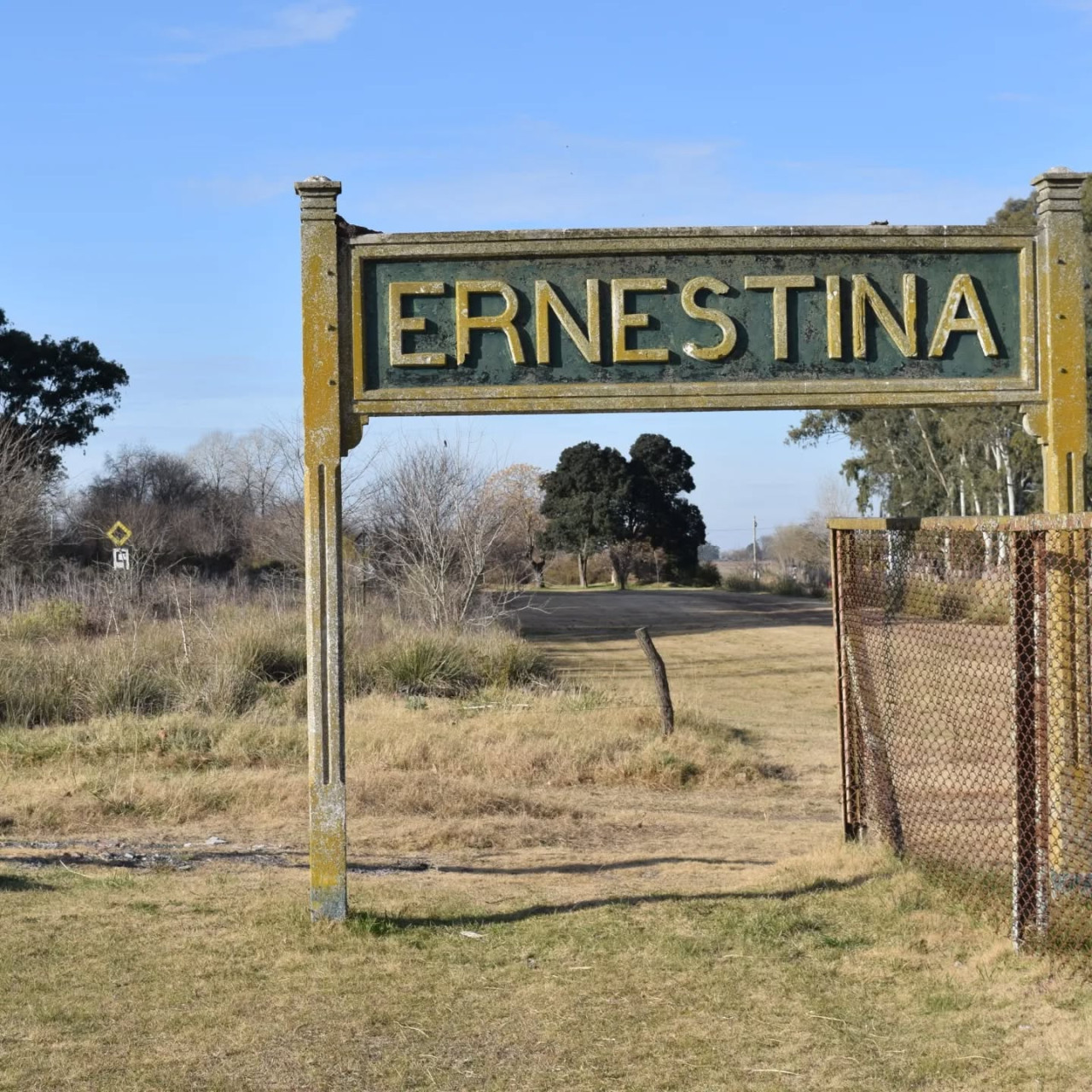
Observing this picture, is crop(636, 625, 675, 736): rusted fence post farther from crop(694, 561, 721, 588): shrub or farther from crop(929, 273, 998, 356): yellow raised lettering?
crop(694, 561, 721, 588): shrub

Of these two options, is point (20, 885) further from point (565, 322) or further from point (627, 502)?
point (627, 502)

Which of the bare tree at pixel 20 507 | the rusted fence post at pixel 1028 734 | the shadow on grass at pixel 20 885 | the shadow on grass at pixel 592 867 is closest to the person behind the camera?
the rusted fence post at pixel 1028 734

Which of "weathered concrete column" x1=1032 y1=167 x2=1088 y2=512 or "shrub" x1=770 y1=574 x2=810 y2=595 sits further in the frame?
"shrub" x1=770 y1=574 x2=810 y2=595

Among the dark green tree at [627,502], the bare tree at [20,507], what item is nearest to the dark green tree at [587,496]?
the dark green tree at [627,502]

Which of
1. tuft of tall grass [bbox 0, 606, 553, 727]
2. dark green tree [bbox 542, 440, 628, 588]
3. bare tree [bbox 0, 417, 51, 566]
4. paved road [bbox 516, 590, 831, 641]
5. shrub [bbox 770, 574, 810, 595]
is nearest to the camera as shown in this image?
tuft of tall grass [bbox 0, 606, 553, 727]

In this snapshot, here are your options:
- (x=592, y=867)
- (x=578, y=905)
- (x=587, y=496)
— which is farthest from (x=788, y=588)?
(x=578, y=905)

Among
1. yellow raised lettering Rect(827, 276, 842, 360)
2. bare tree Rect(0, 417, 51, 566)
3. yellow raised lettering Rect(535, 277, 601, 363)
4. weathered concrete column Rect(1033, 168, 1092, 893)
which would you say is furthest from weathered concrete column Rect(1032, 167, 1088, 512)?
bare tree Rect(0, 417, 51, 566)

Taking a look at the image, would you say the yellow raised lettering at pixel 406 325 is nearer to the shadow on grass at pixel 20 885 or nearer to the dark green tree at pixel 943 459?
the shadow on grass at pixel 20 885

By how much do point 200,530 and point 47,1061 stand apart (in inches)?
1951

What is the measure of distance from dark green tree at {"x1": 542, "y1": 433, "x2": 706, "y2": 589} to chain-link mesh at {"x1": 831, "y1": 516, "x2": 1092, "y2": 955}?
56.4 meters

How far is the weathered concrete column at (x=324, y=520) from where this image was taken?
21.8 ft

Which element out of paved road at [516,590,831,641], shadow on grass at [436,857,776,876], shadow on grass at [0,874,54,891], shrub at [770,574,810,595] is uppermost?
shrub at [770,574,810,595]

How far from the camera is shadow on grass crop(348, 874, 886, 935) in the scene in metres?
6.72

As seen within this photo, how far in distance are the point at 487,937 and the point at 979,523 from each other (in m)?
3.09
